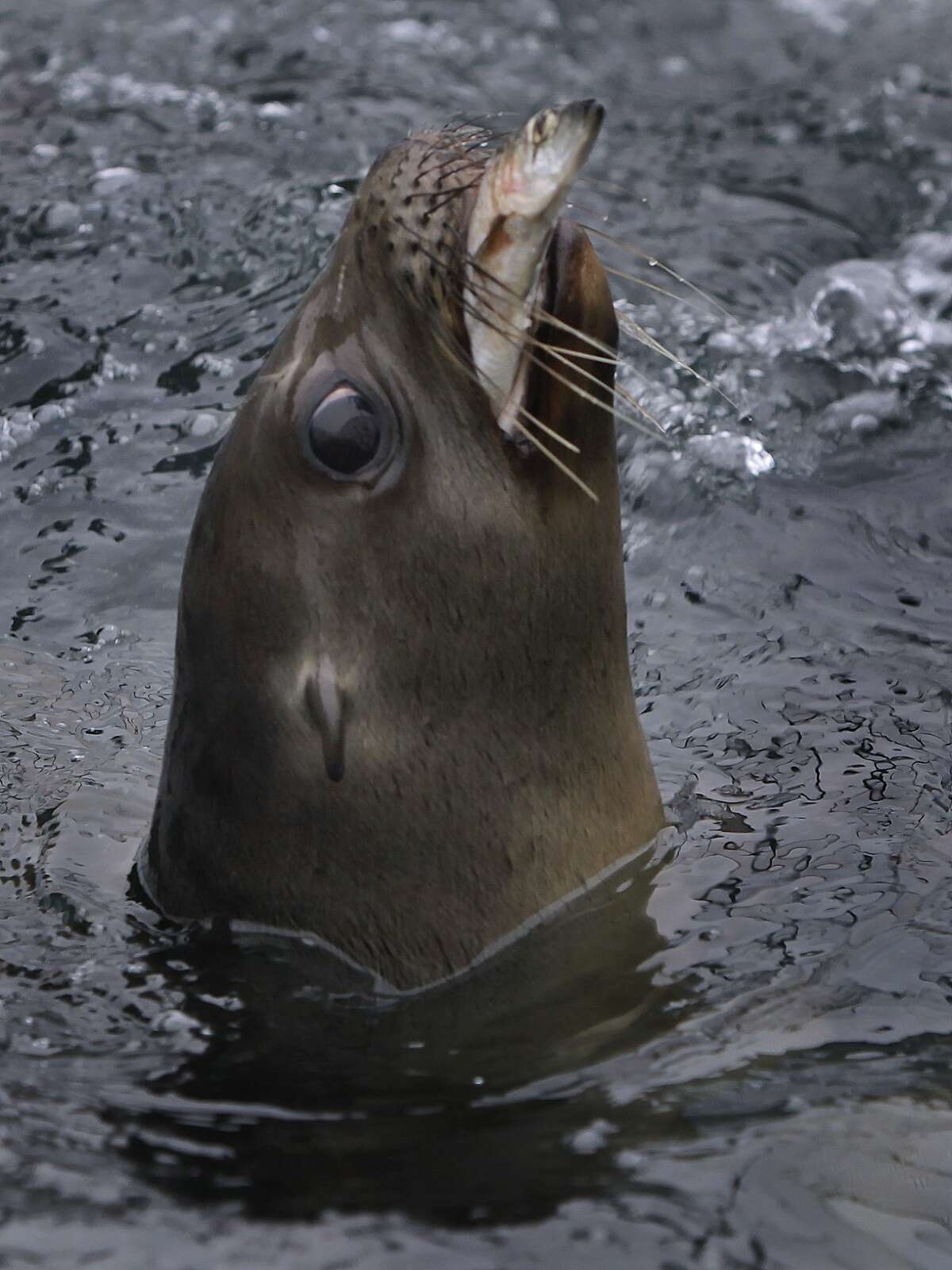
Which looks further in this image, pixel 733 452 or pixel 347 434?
pixel 733 452

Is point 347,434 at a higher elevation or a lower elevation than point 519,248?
lower

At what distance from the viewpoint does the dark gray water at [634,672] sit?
9.65ft

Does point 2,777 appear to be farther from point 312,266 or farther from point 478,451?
point 312,266

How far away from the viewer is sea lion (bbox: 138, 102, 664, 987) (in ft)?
10.5

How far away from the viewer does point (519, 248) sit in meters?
3.05

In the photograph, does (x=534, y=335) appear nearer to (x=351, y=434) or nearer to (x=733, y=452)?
(x=351, y=434)

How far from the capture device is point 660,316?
7031 millimetres

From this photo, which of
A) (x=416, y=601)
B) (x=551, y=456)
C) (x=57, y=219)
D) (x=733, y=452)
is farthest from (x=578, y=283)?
(x=57, y=219)

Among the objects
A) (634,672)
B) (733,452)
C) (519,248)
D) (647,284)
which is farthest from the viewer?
(733,452)

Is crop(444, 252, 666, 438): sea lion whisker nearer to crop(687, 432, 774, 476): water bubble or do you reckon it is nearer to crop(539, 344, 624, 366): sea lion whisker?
crop(539, 344, 624, 366): sea lion whisker

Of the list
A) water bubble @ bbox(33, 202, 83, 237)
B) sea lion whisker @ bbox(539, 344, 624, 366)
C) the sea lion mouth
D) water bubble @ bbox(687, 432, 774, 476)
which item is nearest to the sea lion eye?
the sea lion mouth

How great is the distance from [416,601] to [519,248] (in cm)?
64

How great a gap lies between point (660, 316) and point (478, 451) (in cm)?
392

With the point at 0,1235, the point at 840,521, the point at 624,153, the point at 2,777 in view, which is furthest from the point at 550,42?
the point at 0,1235
